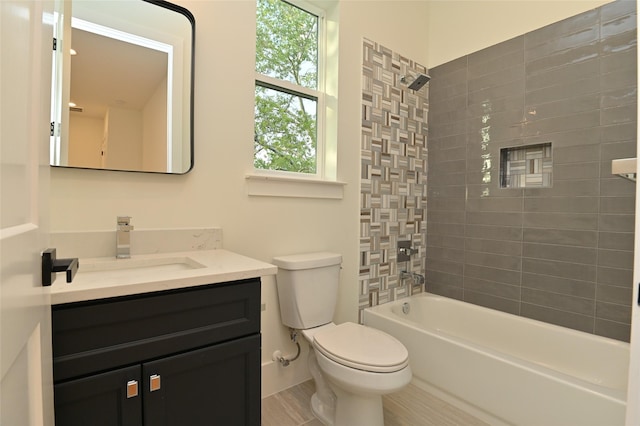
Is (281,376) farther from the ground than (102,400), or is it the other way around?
(102,400)

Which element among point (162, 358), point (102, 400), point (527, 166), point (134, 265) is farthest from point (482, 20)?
point (102, 400)

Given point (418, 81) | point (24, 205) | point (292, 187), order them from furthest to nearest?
point (418, 81), point (292, 187), point (24, 205)

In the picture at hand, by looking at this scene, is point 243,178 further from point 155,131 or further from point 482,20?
point 482,20

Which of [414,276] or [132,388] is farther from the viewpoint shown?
[414,276]

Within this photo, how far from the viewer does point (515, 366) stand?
1.57m

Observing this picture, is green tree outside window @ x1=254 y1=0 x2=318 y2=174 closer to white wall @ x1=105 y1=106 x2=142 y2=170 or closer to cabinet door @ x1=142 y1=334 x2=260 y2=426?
white wall @ x1=105 y1=106 x2=142 y2=170

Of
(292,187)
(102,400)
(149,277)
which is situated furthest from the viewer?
(292,187)

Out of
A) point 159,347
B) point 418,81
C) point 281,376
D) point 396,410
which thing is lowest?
point 396,410

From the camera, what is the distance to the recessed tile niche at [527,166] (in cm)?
211

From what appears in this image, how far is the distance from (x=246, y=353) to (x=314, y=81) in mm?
1744

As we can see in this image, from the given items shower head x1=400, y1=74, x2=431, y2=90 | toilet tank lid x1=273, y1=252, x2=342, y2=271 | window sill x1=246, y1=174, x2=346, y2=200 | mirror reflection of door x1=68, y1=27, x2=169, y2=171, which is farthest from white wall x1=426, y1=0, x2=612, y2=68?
mirror reflection of door x1=68, y1=27, x2=169, y2=171

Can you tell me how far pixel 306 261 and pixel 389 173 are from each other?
1048mm

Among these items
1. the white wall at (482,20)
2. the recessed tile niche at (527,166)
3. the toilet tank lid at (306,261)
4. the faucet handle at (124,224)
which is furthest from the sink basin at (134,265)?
the white wall at (482,20)

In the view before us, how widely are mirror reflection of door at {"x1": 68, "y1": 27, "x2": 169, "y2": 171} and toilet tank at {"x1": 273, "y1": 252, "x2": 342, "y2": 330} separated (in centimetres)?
81
